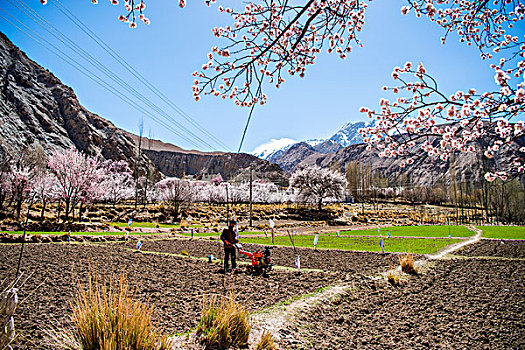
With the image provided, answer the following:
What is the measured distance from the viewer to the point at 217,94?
541 centimetres

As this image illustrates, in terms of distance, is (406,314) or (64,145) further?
(64,145)

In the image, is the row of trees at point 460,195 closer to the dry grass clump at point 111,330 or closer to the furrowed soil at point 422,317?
Result: the furrowed soil at point 422,317

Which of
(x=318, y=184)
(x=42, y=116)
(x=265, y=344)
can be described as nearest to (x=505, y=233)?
(x=265, y=344)

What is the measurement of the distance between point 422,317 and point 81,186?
2686cm

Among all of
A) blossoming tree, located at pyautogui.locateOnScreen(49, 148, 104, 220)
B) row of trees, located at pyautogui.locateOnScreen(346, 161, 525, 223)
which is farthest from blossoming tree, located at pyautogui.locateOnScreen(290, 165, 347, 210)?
blossoming tree, located at pyautogui.locateOnScreen(49, 148, 104, 220)

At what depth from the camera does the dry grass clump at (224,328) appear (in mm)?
3744

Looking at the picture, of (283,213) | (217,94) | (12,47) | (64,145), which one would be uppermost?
(12,47)

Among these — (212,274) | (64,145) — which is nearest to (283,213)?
(212,274)

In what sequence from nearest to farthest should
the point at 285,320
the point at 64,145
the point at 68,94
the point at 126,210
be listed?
the point at 285,320, the point at 126,210, the point at 64,145, the point at 68,94

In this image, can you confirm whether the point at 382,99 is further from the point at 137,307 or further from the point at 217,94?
the point at 137,307

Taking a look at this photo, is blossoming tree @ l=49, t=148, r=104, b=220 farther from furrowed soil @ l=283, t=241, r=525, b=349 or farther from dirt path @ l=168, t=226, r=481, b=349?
furrowed soil @ l=283, t=241, r=525, b=349

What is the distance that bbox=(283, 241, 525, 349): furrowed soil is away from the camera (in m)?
4.55

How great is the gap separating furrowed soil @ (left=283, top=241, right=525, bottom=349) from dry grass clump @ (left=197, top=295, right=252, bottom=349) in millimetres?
741

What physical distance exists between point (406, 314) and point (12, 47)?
469ft
